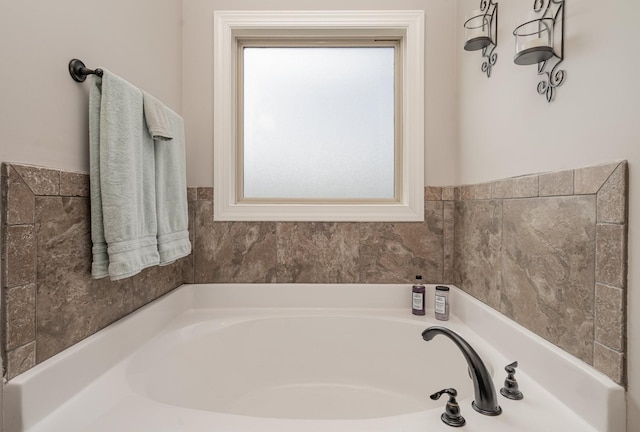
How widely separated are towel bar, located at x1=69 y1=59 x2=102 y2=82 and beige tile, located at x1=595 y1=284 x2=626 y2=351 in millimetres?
1457

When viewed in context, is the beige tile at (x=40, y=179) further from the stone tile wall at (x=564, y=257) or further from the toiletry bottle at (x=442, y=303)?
the toiletry bottle at (x=442, y=303)

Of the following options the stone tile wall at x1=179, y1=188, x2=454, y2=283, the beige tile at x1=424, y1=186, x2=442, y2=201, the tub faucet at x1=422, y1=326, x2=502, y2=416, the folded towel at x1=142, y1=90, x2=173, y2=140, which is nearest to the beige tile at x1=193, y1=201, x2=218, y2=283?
the stone tile wall at x1=179, y1=188, x2=454, y2=283

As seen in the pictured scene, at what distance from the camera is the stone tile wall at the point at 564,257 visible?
0.79m

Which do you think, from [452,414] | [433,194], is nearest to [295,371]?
[452,414]

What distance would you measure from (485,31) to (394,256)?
1.05m

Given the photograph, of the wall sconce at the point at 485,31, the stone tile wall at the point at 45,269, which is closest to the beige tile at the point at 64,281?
the stone tile wall at the point at 45,269

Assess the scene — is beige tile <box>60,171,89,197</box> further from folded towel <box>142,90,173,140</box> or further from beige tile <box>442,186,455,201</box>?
beige tile <box>442,186,455,201</box>

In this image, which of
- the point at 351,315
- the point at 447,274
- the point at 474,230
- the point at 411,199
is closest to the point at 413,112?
the point at 411,199

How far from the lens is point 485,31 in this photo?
1.36 metres

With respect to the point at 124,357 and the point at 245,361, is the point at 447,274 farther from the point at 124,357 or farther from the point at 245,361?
the point at 124,357

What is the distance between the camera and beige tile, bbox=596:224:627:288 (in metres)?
0.77

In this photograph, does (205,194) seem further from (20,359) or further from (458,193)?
(458,193)

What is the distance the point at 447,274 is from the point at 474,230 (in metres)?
0.34

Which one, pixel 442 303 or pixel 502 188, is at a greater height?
pixel 502 188
